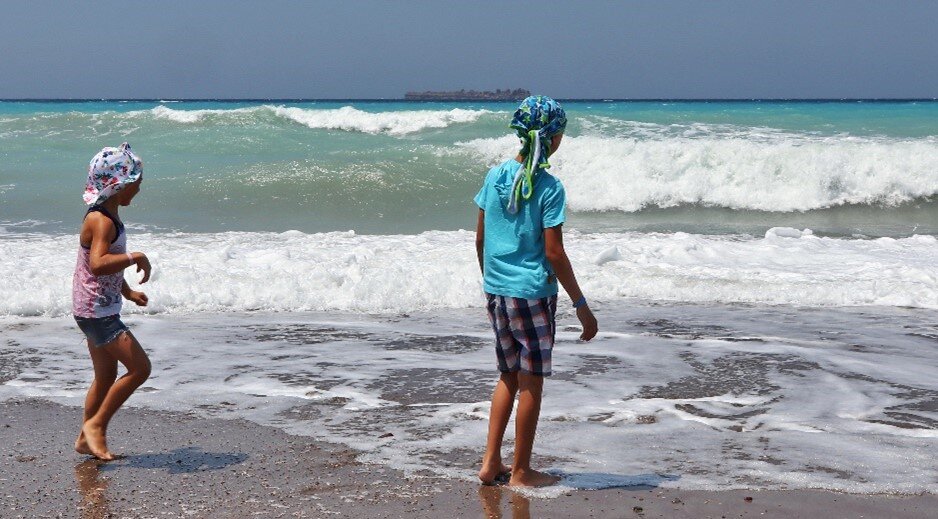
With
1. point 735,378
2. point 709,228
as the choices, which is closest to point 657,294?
point 735,378

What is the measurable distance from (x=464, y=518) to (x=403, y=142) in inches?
871

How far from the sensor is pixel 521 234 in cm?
394

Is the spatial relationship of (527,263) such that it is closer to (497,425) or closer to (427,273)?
(497,425)

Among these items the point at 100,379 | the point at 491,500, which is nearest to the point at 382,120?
the point at 100,379

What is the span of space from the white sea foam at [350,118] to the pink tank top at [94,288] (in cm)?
2357

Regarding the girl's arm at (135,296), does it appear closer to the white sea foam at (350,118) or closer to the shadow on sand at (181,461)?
the shadow on sand at (181,461)

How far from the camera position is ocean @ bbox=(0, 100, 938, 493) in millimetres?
4828

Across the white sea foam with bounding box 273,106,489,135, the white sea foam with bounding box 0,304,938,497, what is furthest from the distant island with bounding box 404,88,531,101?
the white sea foam with bounding box 0,304,938,497

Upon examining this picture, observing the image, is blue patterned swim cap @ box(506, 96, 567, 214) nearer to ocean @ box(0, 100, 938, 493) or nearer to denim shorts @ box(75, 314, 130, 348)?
ocean @ box(0, 100, 938, 493)

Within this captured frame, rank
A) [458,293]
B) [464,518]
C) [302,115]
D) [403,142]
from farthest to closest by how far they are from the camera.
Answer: [302,115]
[403,142]
[458,293]
[464,518]

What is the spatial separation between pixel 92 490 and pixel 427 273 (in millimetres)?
5614

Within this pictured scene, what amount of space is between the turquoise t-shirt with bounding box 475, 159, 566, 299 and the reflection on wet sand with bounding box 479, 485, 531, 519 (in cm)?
81

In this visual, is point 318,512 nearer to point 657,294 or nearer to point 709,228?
point 657,294

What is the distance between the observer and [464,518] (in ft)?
12.2
